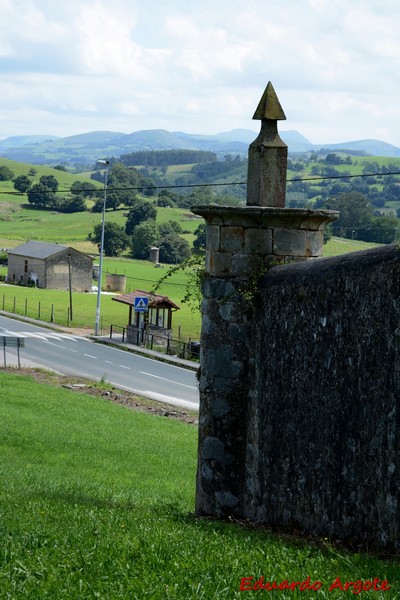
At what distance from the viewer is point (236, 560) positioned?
667 centimetres

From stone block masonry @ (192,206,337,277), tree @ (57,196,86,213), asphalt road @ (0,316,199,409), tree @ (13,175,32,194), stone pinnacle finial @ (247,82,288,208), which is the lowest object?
asphalt road @ (0,316,199,409)

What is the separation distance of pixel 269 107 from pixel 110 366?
2928cm

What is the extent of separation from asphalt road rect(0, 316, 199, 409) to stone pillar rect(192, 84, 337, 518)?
66.1 feet

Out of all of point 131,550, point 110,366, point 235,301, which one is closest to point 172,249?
→ point 110,366

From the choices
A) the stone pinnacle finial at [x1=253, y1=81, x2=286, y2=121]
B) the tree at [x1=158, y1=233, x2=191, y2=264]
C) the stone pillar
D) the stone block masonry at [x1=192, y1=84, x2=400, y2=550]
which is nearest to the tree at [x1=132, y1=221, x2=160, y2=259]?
the tree at [x1=158, y1=233, x2=191, y2=264]

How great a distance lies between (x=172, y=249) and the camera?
112 metres

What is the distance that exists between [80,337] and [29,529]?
141 ft

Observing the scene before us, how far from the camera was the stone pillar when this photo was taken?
10430mm

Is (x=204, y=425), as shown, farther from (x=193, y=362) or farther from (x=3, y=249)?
(x=3, y=249)

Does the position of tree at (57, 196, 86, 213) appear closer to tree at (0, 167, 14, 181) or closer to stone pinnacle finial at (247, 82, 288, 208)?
tree at (0, 167, 14, 181)

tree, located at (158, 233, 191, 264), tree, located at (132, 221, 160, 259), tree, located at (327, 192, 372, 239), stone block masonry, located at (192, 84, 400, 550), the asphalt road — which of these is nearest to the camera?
stone block masonry, located at (192, 84, 400, 550)

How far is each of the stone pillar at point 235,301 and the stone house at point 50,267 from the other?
7006 centimetres

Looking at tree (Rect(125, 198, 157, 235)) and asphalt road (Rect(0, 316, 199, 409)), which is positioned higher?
tree (Rect(125, 198, 157, 235))

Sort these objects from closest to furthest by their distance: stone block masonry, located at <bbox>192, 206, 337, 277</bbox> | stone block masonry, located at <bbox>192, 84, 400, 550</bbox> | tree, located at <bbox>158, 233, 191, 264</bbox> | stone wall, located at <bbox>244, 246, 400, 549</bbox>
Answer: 1. stone wall, located at <bbox>244, 246, 400, 549</bbox>
2. stone block masonry, located at <bbox>192, 84, 400, 550</bbox>
3. stone block masonry, located at <bbox>192, 206, 337, 277</bbox>
4. tree, located at <bbox>158, 233, 191, 264</bbox>
